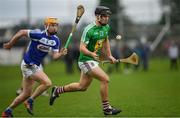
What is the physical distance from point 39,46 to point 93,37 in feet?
4.11

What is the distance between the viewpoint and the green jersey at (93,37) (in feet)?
43.8

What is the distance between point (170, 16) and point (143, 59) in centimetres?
981

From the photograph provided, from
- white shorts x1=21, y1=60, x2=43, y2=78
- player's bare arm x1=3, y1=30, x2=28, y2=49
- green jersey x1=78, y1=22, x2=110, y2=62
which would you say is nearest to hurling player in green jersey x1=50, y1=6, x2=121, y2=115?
green jersey x1=78, y1=22, x2=110, y2=62

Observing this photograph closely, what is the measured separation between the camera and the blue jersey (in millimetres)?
13047

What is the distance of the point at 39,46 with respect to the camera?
13148 mm

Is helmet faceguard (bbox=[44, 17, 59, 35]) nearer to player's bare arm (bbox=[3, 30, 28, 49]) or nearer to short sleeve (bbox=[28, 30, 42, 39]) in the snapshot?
short sleeve (bbox=[28, 30, 42, 39])

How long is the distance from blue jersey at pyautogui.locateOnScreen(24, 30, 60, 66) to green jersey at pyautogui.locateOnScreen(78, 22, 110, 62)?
0.67 metres

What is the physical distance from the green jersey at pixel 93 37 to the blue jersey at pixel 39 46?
26.5 inches

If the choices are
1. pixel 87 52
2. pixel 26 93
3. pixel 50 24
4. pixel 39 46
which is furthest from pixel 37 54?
pixel 87 52

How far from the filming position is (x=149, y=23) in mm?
50625

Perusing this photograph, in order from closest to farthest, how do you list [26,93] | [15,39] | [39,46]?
[15,39], [26,93], [39,46]

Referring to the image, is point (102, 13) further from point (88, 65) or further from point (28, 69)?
point (28, 69)

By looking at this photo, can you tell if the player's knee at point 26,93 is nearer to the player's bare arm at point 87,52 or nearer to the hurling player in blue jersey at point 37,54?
the hurling player in blue jersey at point 37,54

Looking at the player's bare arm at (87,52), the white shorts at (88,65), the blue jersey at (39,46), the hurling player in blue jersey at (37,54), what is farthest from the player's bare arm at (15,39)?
the white shorts at (88,65)
